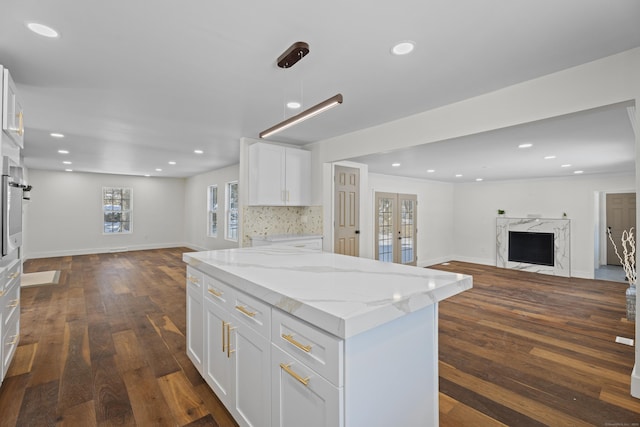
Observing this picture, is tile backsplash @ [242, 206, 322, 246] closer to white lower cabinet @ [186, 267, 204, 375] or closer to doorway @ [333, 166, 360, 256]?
doorway @ [333, 166, 360, 256]

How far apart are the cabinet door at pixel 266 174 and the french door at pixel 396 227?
3.10 m

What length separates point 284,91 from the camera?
2766 millimetres

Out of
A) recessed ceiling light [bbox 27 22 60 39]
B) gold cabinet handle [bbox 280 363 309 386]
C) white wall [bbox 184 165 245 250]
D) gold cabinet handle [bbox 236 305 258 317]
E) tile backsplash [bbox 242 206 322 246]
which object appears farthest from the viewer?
white wall [bbox 184 165 245 250]

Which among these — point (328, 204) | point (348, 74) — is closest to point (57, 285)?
point (328, 204)

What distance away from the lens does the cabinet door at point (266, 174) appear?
14.0 feet

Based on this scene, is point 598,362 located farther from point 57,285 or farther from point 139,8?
point 57,285

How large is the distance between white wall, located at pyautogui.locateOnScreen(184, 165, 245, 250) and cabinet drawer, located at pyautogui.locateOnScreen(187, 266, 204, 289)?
4897 mm

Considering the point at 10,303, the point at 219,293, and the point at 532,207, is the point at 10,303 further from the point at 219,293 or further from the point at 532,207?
the point at 532,207

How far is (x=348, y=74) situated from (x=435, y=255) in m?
6.93

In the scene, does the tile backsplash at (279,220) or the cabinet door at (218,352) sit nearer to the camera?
the cabinet door at (218,352)

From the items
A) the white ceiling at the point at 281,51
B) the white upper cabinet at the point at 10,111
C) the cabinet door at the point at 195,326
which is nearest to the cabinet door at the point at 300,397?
the cabinet door at the point at 195,326

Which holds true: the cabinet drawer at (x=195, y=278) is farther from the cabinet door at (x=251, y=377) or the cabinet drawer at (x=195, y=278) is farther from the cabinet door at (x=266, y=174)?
the cabinet door at (x=266, y=174)

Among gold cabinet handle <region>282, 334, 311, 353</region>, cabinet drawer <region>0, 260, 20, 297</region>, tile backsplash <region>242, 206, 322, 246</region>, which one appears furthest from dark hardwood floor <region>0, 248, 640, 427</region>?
tile backsplash <region>242, 206, 322, 246</region>

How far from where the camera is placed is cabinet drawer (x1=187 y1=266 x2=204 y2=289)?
87.4 inches
